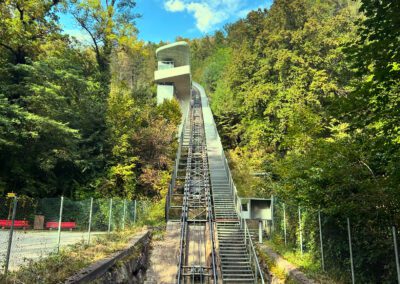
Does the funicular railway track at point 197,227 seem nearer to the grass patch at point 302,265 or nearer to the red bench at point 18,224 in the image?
the grass patch at point 302,265

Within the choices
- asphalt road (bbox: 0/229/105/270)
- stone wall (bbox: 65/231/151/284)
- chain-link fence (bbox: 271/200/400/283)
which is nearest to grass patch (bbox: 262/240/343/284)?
chain-link fence (bbox: 271/200/400/283)

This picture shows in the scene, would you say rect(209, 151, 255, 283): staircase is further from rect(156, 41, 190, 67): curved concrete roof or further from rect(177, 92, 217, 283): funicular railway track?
rect(156, 41, 190, 67): curved concrete roof

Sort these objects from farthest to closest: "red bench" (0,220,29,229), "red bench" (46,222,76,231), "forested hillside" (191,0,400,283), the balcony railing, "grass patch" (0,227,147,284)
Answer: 1. the balcony railing
2. "red bench" (46,222,76,231)
3. "red bench" (0,220,29,229)
4. "forested hillside" (191,0,400,283)
5. "grass patch" (0,227,147,284)

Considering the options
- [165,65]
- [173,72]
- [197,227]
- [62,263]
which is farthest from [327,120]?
[165,65]

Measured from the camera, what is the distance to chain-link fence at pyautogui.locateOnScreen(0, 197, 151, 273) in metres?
10.5

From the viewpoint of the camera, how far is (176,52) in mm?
50938

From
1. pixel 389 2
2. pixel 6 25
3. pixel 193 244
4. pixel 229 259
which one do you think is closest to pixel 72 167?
pixel 6 25

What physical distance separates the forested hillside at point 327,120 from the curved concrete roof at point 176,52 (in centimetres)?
828

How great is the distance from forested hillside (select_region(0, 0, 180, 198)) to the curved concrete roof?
1933 centimetres

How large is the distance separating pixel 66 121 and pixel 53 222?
30.4 ft

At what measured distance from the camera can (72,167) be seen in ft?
70.8

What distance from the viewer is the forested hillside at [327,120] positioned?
7.03 m

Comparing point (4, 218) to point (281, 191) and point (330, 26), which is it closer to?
point (281, 191)

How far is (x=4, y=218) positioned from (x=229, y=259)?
8.07 meters
